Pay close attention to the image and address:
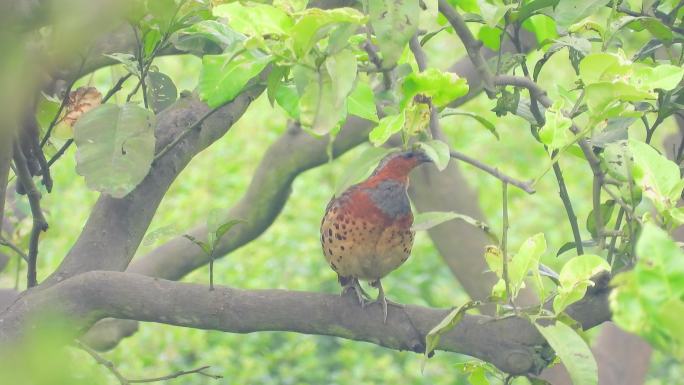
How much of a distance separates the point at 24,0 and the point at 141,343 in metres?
4.21

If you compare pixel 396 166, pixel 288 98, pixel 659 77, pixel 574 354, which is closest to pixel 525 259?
pixel 574 354

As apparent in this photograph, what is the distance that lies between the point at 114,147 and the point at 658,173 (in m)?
0.70

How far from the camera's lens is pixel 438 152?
4.05 ft

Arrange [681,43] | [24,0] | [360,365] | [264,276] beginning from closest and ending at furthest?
[24,0] < [681,43] < [360,365] < [264,276]

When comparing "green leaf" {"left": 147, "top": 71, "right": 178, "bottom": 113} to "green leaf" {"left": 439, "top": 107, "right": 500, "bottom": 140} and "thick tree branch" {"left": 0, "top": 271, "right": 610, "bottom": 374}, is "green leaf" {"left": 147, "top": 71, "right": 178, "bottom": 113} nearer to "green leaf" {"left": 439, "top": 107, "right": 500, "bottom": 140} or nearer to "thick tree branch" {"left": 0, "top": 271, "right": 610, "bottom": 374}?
"thick tree branch" {"left": 0, "top": 271, "right": 610, "bottom": 374}

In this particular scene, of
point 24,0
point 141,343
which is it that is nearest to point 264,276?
point 141,343

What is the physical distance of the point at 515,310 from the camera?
1405mm

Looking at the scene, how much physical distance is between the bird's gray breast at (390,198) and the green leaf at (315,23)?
3.48ft

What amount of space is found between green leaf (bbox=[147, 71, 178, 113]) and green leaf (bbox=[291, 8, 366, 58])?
592 mm

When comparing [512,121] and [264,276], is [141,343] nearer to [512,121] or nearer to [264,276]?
[264,276]

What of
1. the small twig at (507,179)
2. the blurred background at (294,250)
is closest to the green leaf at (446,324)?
the small twig at (507,179)

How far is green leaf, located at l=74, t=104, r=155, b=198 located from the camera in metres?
1.43

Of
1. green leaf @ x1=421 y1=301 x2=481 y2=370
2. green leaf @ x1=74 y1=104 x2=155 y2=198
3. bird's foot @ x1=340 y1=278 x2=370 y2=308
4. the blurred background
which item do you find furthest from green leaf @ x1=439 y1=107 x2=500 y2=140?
the blurred background

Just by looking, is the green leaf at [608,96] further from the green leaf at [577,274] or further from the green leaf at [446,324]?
the green leaf at [446,324]
